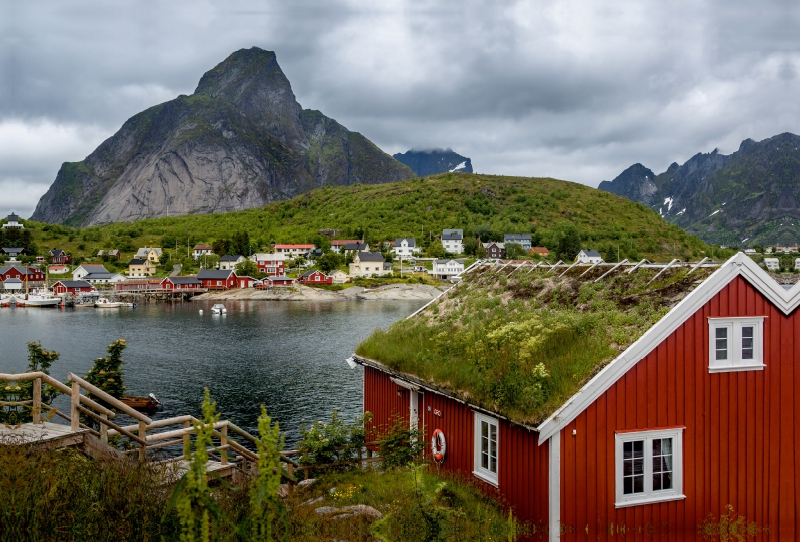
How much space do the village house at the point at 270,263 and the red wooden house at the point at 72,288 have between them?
3613 cm

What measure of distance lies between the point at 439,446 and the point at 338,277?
401 ft

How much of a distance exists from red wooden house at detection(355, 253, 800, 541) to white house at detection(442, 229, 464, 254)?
14776 cm

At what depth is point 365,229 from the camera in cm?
18275

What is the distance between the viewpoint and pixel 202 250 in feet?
534

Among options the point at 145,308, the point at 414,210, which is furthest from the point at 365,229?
the point at 145,308

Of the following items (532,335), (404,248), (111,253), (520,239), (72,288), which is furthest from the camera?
(404,248)

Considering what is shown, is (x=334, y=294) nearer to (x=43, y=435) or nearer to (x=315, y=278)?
(x=315, y=278)

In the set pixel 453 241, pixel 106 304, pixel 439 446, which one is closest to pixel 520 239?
pixel 453 241

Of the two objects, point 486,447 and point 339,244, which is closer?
point 486,447

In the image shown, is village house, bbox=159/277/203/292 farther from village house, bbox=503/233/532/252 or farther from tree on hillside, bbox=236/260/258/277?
village house, bbox=503/233/532/252

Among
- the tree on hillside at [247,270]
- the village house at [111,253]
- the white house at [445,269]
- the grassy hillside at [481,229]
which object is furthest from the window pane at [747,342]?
the village house at [111,253]

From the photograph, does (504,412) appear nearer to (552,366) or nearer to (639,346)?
(552,366)

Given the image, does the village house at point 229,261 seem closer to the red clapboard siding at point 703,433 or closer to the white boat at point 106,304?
the white boat at point 106,304

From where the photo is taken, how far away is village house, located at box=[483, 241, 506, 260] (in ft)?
481
